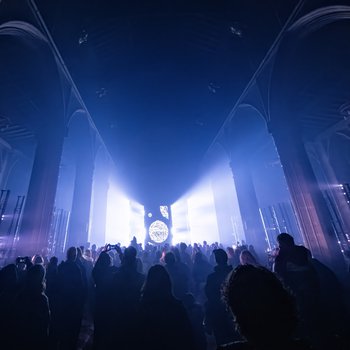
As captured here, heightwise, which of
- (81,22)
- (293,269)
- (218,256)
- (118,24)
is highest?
(118,24)

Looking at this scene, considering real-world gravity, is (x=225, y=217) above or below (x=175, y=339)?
above

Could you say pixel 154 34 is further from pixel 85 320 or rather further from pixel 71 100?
pixel 85 320

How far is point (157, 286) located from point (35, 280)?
1510 millimetres

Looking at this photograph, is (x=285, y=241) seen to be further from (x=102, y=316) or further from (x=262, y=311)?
(x=102, y=316)

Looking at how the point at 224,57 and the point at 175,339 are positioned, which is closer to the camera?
the point at 175,339

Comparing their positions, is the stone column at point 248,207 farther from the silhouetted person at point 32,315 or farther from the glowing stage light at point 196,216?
the silhouetted person at point 32,315

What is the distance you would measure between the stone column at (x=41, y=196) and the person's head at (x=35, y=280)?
4.93 meters

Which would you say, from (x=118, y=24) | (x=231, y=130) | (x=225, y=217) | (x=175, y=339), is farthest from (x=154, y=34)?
(x=225, y=217)

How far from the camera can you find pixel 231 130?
1270 cm

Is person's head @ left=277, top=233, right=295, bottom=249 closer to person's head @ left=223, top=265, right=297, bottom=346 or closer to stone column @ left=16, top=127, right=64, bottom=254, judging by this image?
person's head @ left=223, top=265, right=297, bottom=346

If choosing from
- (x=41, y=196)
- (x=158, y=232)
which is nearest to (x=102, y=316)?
(x=41, y=196)

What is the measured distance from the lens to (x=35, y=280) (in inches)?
95.3

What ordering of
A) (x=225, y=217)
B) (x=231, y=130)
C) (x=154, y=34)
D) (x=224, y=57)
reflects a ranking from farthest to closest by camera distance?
(x=225, y=217) → (x=231, y=130) → (x=224, y=57) → (x=154, y=34)

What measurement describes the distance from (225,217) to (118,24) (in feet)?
50.9
